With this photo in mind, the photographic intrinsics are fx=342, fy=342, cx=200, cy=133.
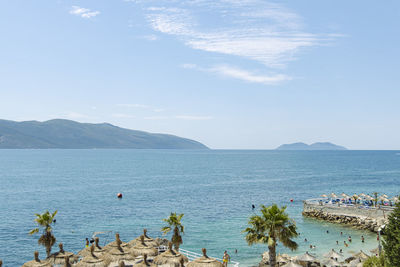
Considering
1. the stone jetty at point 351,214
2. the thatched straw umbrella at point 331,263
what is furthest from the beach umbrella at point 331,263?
the stone jetty at point 351,214

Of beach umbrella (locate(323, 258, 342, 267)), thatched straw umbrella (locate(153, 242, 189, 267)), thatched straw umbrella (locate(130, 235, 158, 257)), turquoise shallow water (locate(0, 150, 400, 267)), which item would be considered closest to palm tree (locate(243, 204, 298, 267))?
thatched straw umbrella (locate(153, 242, 189, 267))

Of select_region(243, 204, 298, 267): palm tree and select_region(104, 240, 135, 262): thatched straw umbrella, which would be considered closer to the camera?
select_region(243, 204, 298, 267): palm tree

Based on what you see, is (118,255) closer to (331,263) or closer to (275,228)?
(275,228)

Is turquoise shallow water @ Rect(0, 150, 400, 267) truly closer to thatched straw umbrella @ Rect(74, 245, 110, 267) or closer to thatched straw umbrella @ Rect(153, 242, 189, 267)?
thatched straw umbrella @ Rect(153, 242, 189, 267)

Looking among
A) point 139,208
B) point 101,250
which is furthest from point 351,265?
point 139,208

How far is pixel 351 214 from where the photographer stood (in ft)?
189

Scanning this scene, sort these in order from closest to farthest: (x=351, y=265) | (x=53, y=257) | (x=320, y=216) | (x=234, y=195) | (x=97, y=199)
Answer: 1. (x=53, y=257)
2. (x=351, y=265)
3. (x=320, y=216)
4. (x=97, y=199)
5. (x=234, y=195)

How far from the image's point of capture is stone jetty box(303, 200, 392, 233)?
173 feet

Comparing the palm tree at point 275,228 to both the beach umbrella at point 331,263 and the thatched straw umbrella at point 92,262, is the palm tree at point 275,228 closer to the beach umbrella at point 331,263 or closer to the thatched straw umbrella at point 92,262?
the thatched straw umbrella at point 92,262

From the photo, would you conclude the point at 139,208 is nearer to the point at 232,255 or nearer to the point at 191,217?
the point at 191,217

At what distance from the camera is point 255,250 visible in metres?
43.1

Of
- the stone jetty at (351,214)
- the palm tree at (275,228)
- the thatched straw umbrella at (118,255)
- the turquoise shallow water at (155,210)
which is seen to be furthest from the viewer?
the stone jetty at (351,214)

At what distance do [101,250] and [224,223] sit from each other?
103 feet

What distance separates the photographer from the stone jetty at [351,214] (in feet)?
173
